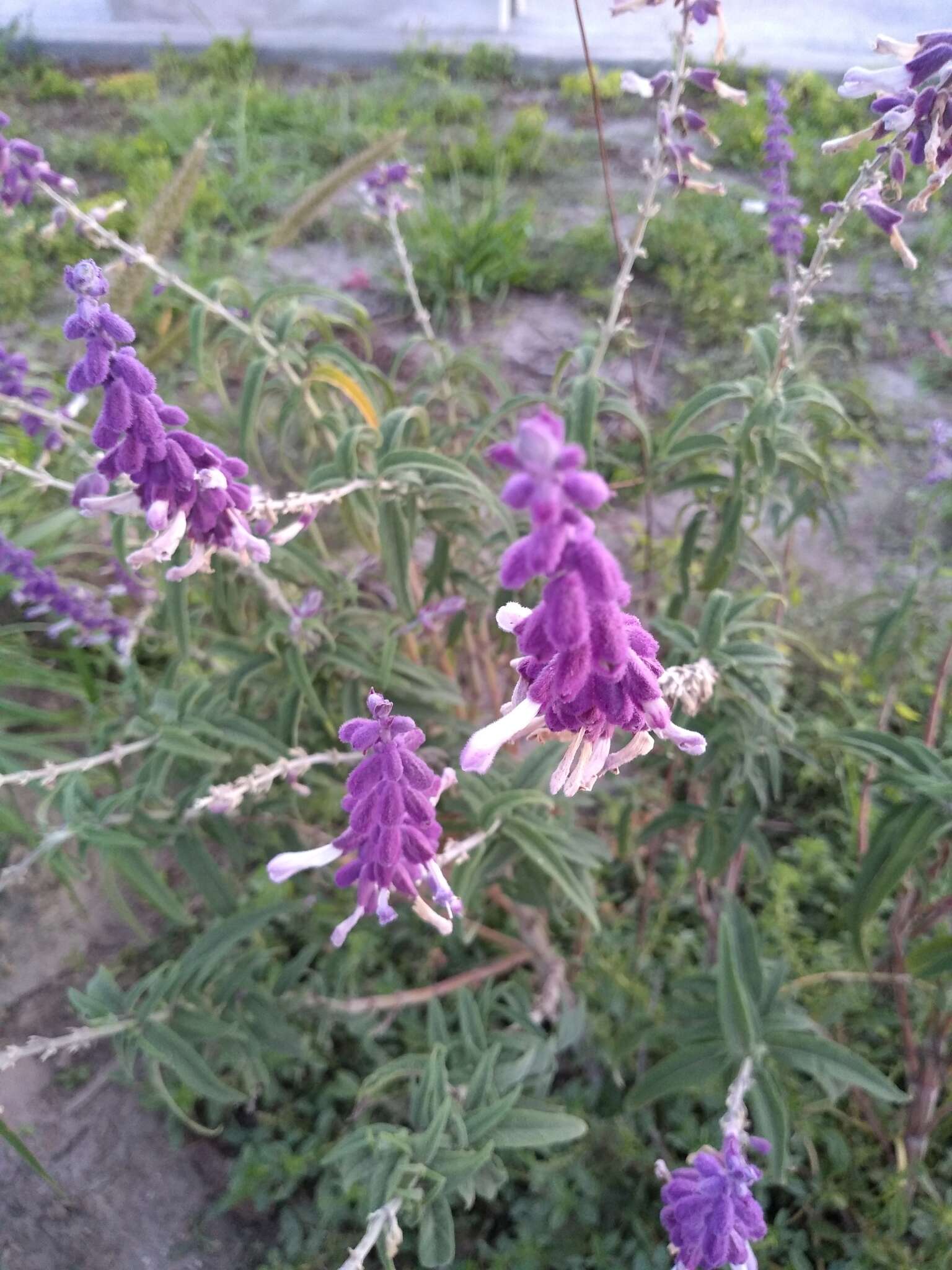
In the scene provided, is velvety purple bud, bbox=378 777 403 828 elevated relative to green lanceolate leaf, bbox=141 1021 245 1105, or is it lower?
elevated

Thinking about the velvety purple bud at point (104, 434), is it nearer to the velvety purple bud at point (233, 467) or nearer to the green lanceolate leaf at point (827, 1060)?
the velvety purple bud at point (233, 467)

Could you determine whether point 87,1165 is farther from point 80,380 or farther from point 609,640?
point 609,640

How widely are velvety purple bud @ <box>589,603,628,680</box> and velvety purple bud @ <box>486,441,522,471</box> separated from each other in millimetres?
175

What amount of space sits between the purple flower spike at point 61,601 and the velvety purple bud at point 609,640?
1.98 meters

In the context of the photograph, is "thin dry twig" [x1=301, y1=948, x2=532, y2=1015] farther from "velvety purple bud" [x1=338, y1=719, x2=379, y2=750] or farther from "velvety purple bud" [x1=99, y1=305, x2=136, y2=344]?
"velvety purple bud" [x1=99, y1=305, x2=136, y2=344]

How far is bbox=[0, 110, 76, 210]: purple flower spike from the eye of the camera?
82.0 inches

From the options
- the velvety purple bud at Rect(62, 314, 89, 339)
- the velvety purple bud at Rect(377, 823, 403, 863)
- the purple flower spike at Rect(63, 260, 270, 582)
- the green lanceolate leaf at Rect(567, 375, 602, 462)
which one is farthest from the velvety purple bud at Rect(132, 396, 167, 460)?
the green lanceolate leaf at Rect(567, 375, 602, 462)

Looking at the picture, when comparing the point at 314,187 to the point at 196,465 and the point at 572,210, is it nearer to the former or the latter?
the point at 196,465

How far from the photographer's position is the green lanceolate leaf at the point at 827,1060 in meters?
1.78

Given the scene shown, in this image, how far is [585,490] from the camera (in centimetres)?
69

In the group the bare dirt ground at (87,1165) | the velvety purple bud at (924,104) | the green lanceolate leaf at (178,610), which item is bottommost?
the bare dirt ground at (87,1165)

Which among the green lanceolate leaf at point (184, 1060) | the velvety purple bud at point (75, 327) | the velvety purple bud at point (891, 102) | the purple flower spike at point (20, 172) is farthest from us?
the purple flower spike at point (20, 172)

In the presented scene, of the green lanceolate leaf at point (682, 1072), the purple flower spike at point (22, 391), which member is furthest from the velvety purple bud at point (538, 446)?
the purple flower spike at point (22, 391)

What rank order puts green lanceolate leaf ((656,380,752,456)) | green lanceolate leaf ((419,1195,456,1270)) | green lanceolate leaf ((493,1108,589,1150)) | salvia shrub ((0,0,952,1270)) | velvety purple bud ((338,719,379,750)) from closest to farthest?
velvety purple bud ((338,719,379,750)) < salvia shrub ((0,0,952,1270)) < green lanceolate leaf ((419,1195,456,1270)) < green lanceolate leaf ((493,1108,589,1150)) < green lanceolate leaf ((656,380,752,456))
